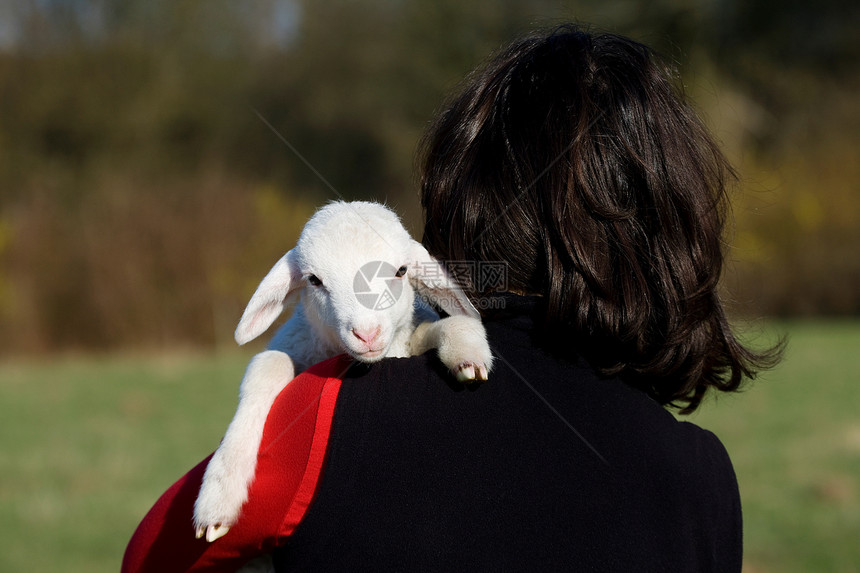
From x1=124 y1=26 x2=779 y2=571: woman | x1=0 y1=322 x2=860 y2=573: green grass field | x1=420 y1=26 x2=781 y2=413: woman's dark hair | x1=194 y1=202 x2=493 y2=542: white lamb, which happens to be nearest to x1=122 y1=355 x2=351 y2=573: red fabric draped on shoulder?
x1=124 y1=26 x2=779 y2=571: woman

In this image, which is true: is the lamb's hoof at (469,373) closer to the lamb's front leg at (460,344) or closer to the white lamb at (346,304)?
the lamb's front leg at (460,344)

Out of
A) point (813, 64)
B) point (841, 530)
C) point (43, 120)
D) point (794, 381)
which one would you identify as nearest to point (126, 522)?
point (841, 530)

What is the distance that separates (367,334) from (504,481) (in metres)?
0.62

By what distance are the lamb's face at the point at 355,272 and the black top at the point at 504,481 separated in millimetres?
531

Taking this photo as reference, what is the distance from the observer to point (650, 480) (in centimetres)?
141

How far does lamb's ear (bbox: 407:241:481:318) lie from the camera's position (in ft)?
6.44

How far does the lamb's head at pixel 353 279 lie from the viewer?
2000 mm

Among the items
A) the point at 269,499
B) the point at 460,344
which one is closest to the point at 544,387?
the point at 460,344

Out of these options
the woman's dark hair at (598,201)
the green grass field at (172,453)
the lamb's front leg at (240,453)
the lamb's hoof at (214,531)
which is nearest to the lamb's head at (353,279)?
the lamb's front leg at (240,453)

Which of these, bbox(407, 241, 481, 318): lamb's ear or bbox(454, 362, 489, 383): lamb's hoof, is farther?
bbox(407, 241, 481, 318): lamb's ear

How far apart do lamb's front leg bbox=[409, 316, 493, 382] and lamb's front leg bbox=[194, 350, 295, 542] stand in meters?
0.35

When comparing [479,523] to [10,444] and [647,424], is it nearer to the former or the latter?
[647,424]

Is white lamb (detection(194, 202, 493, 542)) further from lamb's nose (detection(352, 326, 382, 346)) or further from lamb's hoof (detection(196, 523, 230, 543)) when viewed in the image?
lamb's hoof (detection(196, 523, 230, 543))

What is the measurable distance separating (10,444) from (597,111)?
24.0 feet
